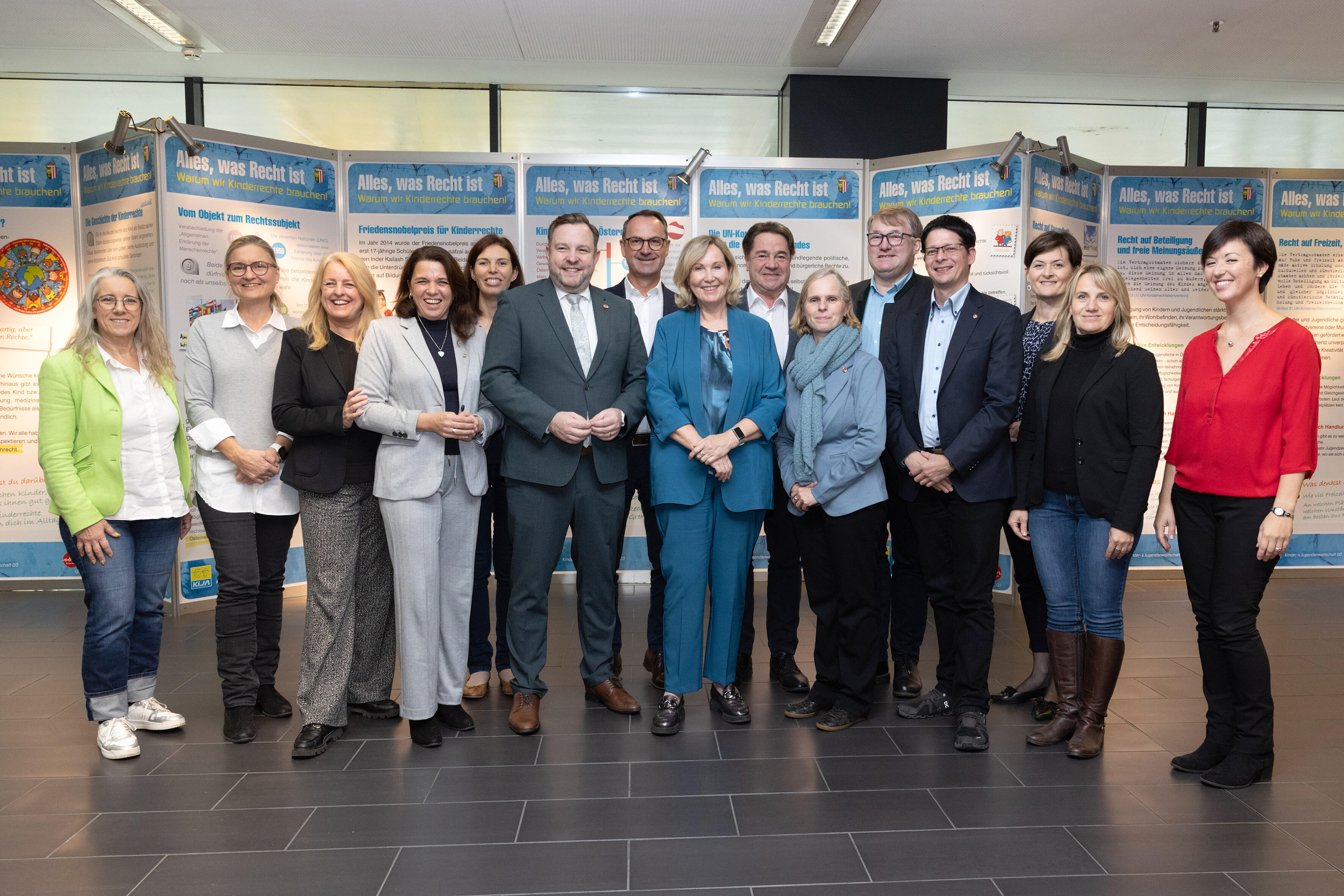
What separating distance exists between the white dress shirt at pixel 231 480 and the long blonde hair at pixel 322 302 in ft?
0.73

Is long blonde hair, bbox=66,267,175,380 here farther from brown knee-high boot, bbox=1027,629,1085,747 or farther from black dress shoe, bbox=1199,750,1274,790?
black dress shoe, bbox=1199,750,1274,790

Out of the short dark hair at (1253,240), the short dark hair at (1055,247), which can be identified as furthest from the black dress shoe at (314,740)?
the short dark hair at (1253,240)

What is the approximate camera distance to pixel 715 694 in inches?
134

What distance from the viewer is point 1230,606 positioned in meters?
2.74

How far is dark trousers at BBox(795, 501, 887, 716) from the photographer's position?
3.16 metres

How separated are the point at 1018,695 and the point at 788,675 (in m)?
0.91

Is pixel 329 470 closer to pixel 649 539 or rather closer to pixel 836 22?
pixel 649 539

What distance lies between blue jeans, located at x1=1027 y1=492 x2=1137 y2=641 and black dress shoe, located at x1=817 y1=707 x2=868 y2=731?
30.4 inches

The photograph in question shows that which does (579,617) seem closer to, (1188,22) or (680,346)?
(680,346)

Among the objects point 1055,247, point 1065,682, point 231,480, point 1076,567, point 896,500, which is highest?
point 1055,247

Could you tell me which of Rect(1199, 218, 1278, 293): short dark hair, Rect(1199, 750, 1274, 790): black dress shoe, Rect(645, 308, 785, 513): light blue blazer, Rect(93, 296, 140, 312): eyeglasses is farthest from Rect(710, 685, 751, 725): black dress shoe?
Rect(93, 296, 140, 312): eyeglasses

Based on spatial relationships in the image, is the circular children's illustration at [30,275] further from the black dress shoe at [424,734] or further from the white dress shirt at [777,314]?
the white dress shirt at [777,314]

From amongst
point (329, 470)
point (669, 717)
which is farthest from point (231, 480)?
point (669, 717)

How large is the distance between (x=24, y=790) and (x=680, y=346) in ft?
8.26
